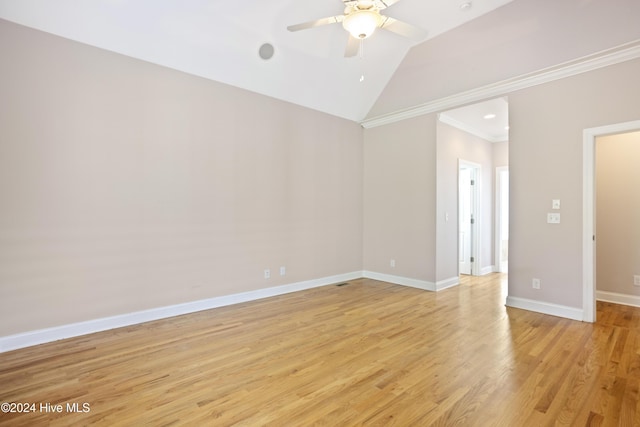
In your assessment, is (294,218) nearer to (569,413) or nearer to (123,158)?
(123,158)

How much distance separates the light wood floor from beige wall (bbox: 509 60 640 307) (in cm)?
48

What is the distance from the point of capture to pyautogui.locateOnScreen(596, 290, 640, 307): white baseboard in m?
4.00

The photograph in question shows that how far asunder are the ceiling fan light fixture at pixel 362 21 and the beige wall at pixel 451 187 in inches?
105

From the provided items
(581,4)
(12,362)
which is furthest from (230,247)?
(581,4)

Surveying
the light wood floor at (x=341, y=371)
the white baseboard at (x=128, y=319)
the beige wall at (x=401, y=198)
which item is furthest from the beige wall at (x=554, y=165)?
the white baseboard at (x=128, y=319)

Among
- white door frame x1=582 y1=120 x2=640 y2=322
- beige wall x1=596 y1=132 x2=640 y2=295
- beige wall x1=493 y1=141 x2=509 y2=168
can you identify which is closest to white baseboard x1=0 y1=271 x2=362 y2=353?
white door frame x1=582 y1=120 x2=640 y2=322

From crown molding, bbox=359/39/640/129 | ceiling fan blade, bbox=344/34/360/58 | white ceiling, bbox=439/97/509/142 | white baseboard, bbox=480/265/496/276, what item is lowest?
white baseboard, bbox=480/265/496/276

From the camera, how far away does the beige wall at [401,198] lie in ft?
15.9

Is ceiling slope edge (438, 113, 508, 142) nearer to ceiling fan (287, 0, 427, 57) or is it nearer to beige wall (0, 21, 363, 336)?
beige wall (0, 21, 363, 336)

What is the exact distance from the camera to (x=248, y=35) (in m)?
3.64

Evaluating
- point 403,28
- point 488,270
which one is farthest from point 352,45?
point 488,270

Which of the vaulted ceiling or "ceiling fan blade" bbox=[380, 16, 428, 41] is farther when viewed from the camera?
the vaulted ceiling

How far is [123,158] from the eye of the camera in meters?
3.28

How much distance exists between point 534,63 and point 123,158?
478 centimetres
